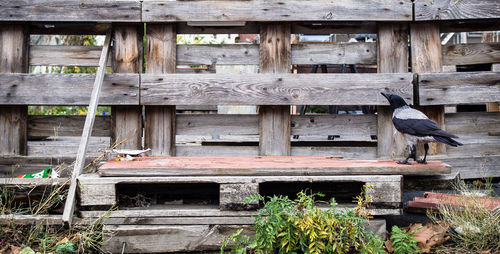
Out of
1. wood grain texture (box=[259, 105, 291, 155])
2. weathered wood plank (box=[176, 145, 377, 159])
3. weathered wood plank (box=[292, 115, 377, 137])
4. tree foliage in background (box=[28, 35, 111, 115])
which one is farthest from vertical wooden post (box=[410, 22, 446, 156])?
tree foliage in background (box=[28, 35, 111, 115])

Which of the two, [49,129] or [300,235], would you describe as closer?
[300,235]

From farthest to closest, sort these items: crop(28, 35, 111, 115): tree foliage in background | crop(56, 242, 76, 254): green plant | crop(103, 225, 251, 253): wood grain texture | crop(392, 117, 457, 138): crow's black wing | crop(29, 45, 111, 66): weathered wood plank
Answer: crop(28, 35, 111, 115): tree foliage in background
crop(29, 45, 111, 66): weathered wood plank
crop(392, 117, 457, 138): crow's black wing
crop(103, 225, 251, 253): wood grain texture
crop(56, 242, 76, 254): green plant

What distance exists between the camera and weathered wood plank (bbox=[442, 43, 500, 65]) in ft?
13.8

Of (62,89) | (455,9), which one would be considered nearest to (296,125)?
(455,9)

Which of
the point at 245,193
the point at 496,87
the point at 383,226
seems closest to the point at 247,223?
the point at 245,193

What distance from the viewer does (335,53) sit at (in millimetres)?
4172

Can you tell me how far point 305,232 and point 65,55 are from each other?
3317 millimetres

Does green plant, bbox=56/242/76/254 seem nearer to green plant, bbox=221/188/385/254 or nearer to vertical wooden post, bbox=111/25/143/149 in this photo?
green plant, bbox=221/188/385/254

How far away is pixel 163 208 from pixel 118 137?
1.44 metres

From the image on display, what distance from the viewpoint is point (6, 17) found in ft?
12.8

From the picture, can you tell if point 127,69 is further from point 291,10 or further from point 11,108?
point 291,10

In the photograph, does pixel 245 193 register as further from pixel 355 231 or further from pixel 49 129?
pixel 49 129

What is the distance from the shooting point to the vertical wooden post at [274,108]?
4055mm

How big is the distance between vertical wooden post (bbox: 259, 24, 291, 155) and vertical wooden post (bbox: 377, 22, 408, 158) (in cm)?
99
